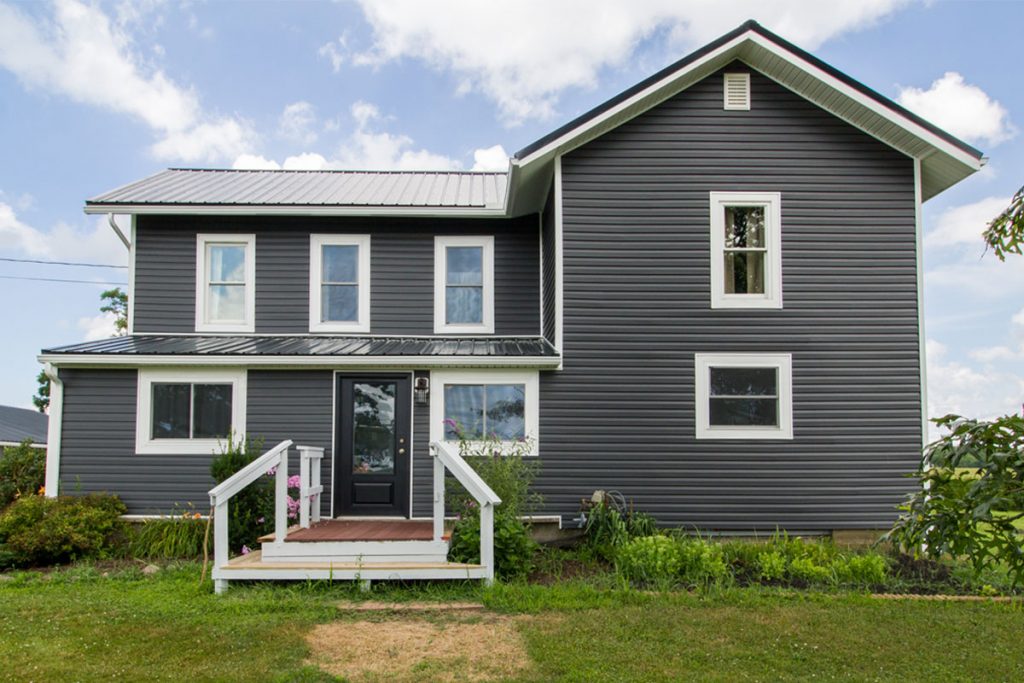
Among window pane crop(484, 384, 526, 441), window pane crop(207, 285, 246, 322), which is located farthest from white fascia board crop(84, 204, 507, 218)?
window pane crop(484, 384, 526, 441)

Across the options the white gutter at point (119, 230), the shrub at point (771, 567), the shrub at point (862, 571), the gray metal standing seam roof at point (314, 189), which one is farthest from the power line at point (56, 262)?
the shrub at point (862, 571)

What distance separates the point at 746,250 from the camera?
9086 millimetres

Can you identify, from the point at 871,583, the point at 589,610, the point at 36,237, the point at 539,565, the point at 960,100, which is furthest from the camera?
the point at 36,237

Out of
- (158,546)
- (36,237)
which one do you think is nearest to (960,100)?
(158,546)

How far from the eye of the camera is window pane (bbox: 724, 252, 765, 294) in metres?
9.12

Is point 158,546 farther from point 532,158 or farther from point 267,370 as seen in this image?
point 532,158

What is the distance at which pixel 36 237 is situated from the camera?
22.0m

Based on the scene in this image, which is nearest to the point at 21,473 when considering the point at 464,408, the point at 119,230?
the point at 119,230

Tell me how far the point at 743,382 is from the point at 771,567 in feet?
8.87

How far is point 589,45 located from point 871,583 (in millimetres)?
11627

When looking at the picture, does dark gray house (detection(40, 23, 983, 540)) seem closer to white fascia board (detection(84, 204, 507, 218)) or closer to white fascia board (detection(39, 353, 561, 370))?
white fascia board (detection(39, 353, 561, 370))

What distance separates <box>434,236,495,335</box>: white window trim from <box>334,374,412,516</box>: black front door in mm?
1465

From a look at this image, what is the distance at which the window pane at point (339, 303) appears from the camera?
34.2 ft

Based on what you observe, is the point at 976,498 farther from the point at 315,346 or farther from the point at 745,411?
the point at 315,346
